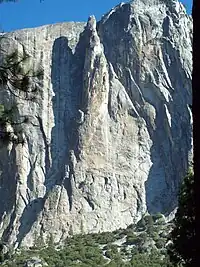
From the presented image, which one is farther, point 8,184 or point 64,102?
point 64,102

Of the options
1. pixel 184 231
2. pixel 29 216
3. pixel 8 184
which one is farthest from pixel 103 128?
pixel 184 231

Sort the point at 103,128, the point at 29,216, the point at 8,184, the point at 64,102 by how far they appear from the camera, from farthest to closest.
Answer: the point at 64,102 < the point at 103,128 < the point at 8,184 < the point at 29,216

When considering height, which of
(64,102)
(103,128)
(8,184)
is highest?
(64,102)

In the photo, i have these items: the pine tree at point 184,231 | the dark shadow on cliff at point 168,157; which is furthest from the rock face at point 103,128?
the pine tree at point 184,231

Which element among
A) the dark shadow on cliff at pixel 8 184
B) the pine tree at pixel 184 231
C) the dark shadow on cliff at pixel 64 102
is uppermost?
the dark shadow on cliff at pixel 64 102

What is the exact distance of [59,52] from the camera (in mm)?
86562

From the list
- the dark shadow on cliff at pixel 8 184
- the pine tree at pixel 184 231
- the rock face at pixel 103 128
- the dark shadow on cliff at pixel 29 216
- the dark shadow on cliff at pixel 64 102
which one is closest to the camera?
the pine tree at pixel 184 231

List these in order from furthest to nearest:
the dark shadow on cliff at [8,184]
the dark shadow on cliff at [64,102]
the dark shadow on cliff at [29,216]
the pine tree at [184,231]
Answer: the dark shadow on cliff at [64,102] < the dark shadow on cliff at [8,184] < the dark shadow on cliff at [29,216] < the pine tree at [184,231]

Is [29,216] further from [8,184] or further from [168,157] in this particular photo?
[168,157]

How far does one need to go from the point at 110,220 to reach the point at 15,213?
1089 centimetres

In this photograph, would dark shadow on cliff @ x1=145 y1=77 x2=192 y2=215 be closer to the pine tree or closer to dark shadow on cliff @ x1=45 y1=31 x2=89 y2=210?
dark shadow on cliff @ x1=45 y1=31 x2=89 y2=210

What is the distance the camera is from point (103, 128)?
79.4 metres

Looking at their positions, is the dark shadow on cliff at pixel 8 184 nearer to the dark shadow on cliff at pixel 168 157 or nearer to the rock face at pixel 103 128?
the rock face at pixel 103 128

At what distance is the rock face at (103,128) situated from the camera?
7444 cm
